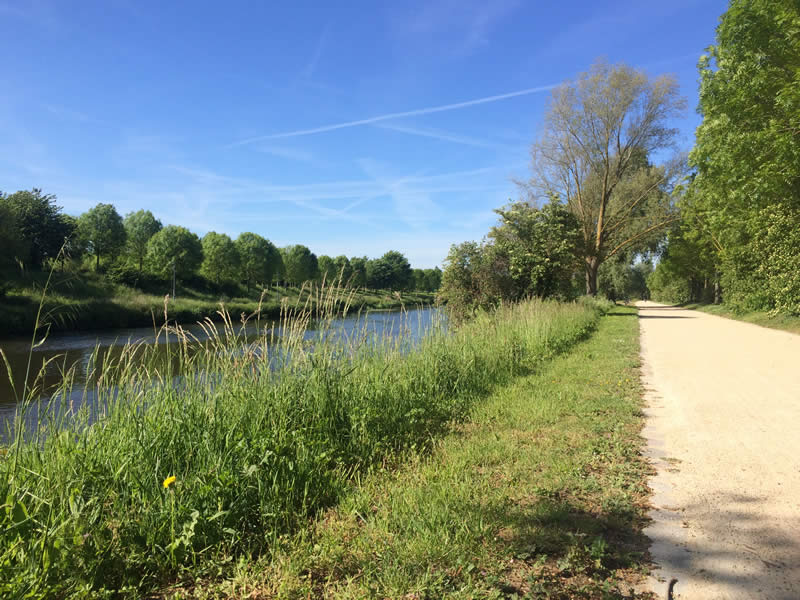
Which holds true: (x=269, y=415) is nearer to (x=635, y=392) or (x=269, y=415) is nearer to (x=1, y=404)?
(x=635, y=392)

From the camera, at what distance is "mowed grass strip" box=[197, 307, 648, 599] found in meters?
2.26

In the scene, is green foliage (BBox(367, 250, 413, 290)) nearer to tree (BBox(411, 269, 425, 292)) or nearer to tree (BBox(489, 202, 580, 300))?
→ tree (BBox(411, 269, 425, 292))

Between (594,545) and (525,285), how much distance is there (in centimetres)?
1540

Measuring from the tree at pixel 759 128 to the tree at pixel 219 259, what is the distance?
43.0m

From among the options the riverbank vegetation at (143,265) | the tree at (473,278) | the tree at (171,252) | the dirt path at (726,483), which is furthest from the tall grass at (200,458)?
the tree at (171,252)

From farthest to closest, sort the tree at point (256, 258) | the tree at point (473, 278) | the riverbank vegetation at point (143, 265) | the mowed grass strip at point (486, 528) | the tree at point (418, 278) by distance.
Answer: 1. the tree at point (418, 278)
2. the tree at point (256, 258)
3. the riverbank vegetation at point (143, 265)
4. the tree at point (473, 278)
5. the mowed grass strip at point (486, 528)

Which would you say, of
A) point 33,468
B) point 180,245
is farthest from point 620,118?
point 180,245

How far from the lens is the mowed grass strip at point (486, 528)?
2.26 metres

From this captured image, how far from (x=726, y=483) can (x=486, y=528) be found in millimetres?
2172

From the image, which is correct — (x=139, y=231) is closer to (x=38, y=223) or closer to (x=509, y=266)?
(x=38, y=223)

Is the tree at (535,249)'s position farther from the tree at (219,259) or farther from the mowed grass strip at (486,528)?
the tree at (219,259)

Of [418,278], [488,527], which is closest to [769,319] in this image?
[488,527]

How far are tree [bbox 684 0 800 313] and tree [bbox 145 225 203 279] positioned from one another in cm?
4055


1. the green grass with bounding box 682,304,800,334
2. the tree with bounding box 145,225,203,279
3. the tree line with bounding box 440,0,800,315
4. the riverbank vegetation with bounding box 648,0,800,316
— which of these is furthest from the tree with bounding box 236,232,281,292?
the riverbank vegetation with bounding box 648,0,800,316
